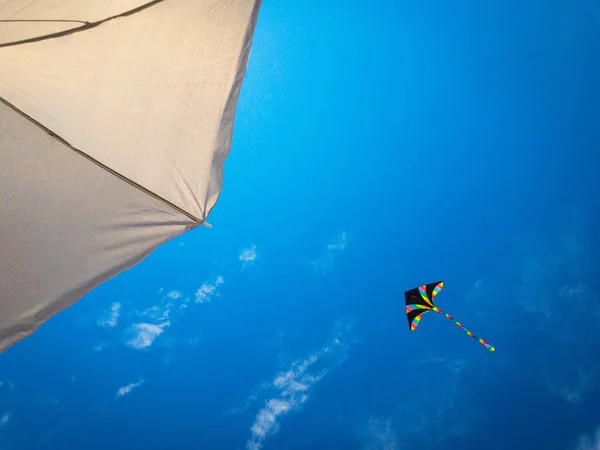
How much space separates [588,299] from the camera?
7.26m

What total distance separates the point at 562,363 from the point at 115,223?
24.2 ft

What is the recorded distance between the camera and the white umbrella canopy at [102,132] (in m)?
1.59

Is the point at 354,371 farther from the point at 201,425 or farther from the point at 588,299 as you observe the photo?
the point at 588,299

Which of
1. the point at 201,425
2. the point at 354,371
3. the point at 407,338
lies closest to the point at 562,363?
the point at 407,338

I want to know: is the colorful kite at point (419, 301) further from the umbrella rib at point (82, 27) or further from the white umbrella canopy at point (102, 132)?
the umbrella rib at point (82, 27)

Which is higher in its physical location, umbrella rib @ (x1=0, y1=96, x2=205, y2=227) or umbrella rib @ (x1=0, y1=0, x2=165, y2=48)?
umbrella rib @ (x1=0, y1=0, x2=165, y2=48)

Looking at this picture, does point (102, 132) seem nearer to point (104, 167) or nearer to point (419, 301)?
point (104, 167)

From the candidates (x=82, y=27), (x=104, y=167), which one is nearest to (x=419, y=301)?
(x=104, y=167)

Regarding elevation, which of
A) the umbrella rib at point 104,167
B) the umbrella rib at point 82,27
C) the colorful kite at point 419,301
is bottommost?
the umbrella rib at point 104,167

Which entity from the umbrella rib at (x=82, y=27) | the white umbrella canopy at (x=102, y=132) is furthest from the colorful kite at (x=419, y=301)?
the umbrella rib at (x=82, y=27)

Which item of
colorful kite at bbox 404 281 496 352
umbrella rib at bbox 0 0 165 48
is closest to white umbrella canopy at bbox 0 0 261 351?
umbrella rib at bbox 0 0 165 48

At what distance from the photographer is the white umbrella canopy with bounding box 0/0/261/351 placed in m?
1.59

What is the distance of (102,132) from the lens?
1759 mm

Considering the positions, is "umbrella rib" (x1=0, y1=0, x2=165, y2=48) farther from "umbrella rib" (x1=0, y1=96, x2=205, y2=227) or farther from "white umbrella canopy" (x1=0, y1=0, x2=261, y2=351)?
"umbrella rib" (x1=0, y1=96, x2=205, y2=227)
